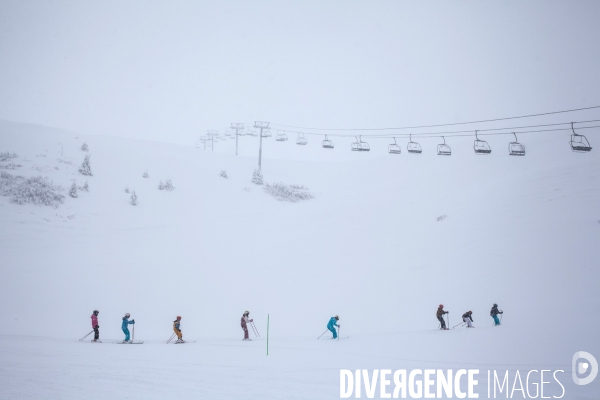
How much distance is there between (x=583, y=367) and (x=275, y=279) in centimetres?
1525

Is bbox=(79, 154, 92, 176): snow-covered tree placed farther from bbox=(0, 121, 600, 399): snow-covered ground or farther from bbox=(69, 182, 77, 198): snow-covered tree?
bbox=(69, 182, 77, 198): snow-covered tree

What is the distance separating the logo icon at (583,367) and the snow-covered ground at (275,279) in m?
0.30

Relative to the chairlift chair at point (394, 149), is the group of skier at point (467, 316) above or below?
below

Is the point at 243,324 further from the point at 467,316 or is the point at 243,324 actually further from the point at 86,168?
the point at 86,168

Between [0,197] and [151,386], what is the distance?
25.7 meters

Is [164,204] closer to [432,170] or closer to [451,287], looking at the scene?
[451,287]

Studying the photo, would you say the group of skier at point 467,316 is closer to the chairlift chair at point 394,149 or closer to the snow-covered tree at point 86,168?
the chairlift chair at point 394,149

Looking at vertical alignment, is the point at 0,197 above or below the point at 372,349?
above

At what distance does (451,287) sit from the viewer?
20609mm

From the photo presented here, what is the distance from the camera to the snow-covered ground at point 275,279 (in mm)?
10625

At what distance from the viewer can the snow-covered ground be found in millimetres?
10625

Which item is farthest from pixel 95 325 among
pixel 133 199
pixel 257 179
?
pixel 257 179

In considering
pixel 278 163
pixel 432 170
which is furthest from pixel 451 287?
pixel 278 163

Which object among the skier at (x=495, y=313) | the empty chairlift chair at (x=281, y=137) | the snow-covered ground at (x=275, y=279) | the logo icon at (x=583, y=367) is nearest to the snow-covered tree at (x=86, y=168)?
the snow-covered ground at (x=275, y=279)
